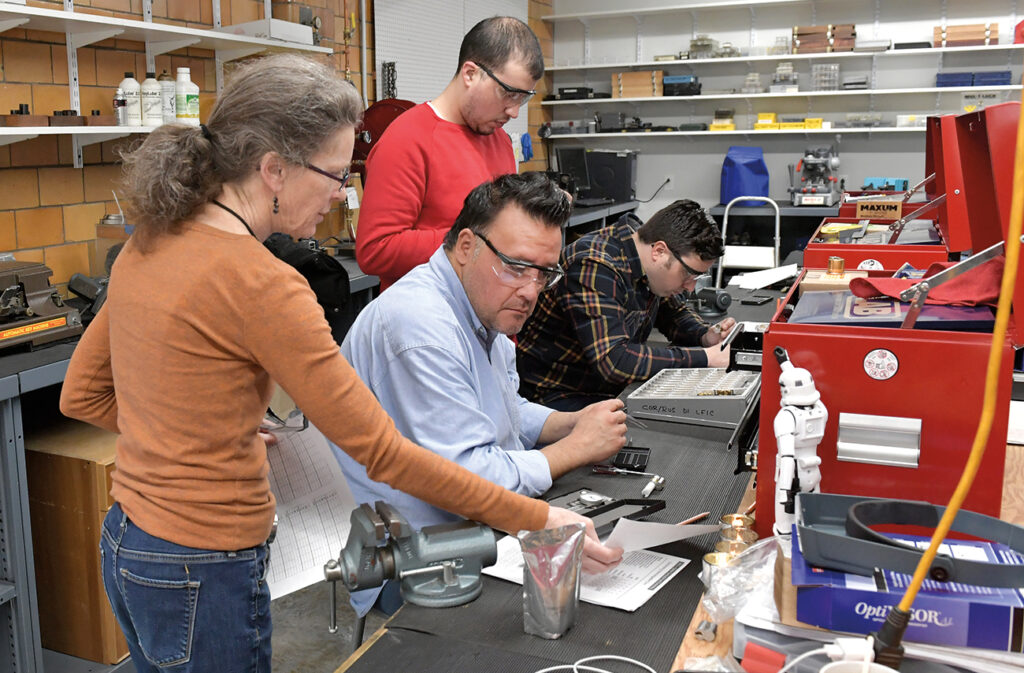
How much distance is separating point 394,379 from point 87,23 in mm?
2123

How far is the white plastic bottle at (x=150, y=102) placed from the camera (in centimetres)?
302

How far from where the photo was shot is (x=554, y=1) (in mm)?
7613

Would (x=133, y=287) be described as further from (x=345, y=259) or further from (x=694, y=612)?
(x=345, y=259)

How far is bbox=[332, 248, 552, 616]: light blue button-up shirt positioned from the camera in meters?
1.44

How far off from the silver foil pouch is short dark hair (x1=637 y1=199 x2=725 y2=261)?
1.64m

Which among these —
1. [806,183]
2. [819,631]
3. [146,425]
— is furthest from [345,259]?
[806,183]

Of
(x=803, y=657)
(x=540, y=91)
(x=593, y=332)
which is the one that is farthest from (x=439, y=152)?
(x=540, y=91)

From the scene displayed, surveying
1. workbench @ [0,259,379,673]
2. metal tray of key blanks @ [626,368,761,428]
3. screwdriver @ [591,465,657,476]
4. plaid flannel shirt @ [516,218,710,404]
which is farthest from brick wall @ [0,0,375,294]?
screwdriver @ [591,465,657,476]

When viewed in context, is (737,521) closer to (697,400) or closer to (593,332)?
(697,400)

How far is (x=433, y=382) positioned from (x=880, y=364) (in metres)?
0.67

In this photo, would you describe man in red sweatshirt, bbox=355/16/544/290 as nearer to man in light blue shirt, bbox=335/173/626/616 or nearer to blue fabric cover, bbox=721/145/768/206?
man in light blue shirt, bbox=335/173/626/616

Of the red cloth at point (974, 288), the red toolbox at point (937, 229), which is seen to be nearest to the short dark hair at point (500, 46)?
the red toolbox at point (937, 229)

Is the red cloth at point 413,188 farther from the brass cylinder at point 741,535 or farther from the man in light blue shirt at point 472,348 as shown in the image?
the brass cylinder at point 741,535

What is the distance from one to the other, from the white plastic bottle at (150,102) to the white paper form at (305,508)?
196 cm
